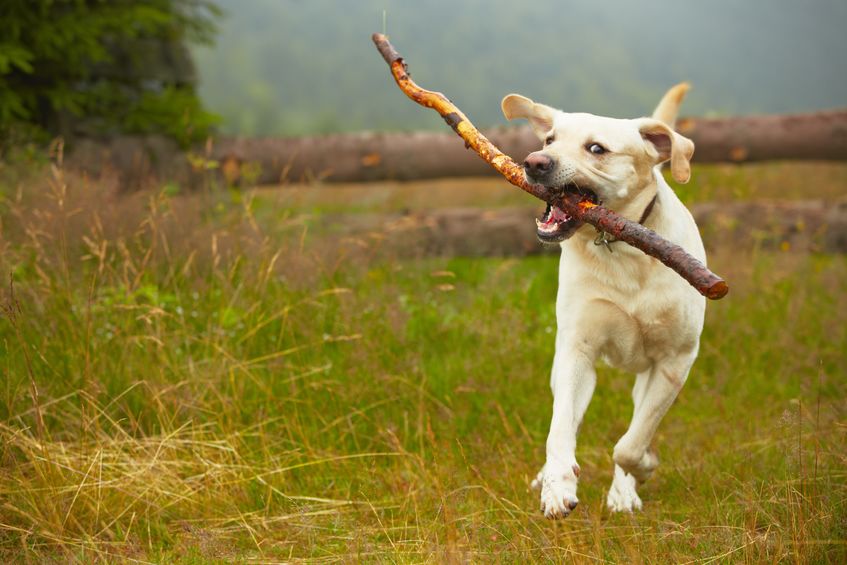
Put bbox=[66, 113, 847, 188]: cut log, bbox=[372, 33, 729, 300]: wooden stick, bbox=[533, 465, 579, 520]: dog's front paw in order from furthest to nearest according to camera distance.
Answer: bbox=[66, 113, 847, 188]: cut log
bbox=[533, 465, 579, 520]: dog's front paw
bbox=[372, 33, 729, 300]: wooden stick

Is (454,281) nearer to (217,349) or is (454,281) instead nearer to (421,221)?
(421,221)

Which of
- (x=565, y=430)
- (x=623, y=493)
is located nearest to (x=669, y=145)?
(x=565, y=430)

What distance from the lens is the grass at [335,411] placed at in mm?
3279

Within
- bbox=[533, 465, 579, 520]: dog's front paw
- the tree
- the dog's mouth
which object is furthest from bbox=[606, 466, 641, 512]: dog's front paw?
the tree

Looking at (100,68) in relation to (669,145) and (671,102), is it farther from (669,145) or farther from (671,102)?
(669,145)

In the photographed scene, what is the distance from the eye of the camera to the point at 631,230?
318 centimetres

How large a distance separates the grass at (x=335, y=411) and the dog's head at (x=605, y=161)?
106 cm

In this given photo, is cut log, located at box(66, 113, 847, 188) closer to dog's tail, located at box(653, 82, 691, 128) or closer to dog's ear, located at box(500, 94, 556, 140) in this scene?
dog's tail, located at box(653, 82, 691, 128)

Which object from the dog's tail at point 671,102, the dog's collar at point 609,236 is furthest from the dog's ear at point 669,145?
the dog's tail at point 671,102

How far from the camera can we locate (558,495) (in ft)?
10.4

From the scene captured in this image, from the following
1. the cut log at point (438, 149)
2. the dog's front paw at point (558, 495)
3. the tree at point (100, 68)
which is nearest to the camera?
the dog's front paw at point (558, 495)

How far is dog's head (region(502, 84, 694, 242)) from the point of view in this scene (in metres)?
3.44

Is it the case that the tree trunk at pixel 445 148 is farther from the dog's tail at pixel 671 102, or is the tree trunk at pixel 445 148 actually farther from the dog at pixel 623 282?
the dog at pixel 623 282

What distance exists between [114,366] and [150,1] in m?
4.57
